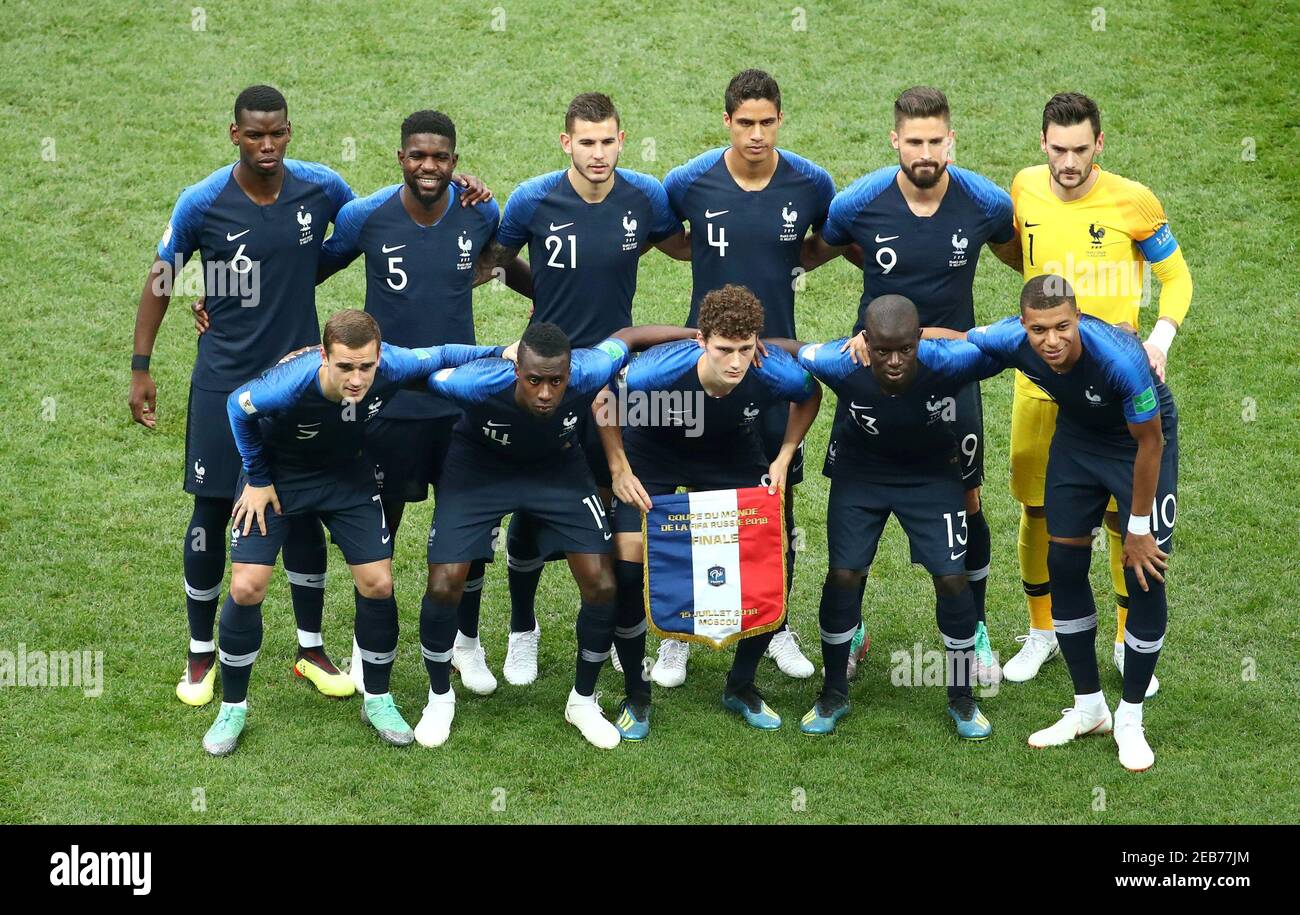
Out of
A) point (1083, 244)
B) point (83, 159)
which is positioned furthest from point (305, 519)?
point (83, 159)

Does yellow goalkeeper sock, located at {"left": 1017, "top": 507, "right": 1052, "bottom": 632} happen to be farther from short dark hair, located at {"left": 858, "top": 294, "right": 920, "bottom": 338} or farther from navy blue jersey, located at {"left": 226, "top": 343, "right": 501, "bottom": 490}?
navy blue jersey, located at {"left": 226, "top": 343, "right": 501, "bottom": 490}

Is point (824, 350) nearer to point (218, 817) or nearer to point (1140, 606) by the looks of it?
point (1140, 606)

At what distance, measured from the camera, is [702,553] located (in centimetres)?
901

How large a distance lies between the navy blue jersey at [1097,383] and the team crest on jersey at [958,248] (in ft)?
1.57

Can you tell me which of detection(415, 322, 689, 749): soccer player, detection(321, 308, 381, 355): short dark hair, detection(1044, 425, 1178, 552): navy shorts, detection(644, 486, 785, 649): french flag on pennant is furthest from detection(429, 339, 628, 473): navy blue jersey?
detection(1044, 425, 1178, 552): navy shorts

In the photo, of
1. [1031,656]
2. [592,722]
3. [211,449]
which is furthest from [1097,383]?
[211,449]

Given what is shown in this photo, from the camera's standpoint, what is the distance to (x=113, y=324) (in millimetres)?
13305

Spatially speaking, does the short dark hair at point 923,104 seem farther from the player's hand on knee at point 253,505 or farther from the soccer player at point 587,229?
the player's hand on knee at point 253,505

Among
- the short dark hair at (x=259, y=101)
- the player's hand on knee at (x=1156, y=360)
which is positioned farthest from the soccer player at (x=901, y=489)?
the short dark hair at (x=259, y=101)

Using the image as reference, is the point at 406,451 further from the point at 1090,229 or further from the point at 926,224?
the point at 1090,229

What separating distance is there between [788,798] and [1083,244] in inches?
127

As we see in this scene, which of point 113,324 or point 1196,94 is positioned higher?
point 1196,94

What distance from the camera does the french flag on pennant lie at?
9016mm

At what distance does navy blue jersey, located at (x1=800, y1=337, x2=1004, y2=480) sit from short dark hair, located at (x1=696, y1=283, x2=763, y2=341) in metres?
0.46
